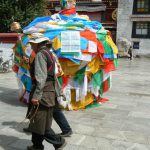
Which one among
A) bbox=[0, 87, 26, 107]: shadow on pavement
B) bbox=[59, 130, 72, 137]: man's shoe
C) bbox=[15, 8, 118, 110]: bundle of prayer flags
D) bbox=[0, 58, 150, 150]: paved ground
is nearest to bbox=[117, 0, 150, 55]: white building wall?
bbox=[0, 58, 150, 150]: paved ground

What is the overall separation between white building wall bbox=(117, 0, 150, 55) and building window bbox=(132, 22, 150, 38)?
337 mm

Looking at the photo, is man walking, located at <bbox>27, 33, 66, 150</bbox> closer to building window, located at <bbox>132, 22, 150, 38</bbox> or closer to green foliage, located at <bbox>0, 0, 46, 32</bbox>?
green foliage, located at <bbox>0, 0, 46, 32</bbox>

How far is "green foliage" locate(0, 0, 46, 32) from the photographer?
18.7 metres

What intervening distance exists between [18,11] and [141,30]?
1425cm

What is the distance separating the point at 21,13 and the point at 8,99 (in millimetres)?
11346

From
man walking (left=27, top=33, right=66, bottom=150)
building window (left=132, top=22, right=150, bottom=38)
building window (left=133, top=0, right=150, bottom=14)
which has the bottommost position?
building window (left=132, top=22, right=150, bottom=38)

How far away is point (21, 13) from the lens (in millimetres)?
19047

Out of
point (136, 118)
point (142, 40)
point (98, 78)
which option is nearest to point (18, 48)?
point (98, 78)

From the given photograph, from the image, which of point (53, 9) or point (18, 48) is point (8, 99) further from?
point (53, 9)

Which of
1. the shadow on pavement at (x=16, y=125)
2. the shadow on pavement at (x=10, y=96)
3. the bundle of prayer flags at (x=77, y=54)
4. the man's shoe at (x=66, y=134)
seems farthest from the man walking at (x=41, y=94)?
the shadow on pavement at (x=10, y=96)

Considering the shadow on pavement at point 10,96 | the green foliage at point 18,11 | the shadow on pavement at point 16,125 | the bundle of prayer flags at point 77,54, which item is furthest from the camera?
the green foliage at point 18,11

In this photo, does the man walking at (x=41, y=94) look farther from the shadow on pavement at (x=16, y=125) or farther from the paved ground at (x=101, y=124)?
the shadow on pavement at (x=16, y=125)

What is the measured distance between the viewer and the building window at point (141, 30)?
30.1m

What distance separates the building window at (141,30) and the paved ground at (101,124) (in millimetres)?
21310
